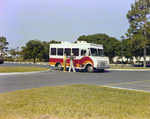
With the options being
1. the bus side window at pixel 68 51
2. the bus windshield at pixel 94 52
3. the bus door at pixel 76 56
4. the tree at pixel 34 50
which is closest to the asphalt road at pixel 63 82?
the bus door at pixel 76 56

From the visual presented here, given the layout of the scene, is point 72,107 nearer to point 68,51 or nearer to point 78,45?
point 78,45

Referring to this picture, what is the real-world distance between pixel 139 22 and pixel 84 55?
1778 centimetres

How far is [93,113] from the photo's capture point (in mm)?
4637

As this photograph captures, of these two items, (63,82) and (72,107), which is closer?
(72,107)

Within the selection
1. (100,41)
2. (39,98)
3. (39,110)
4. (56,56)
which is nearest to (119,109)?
(39,110)

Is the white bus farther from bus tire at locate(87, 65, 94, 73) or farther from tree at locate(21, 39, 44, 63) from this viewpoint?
tree at locate(21, 39, 44, 63)

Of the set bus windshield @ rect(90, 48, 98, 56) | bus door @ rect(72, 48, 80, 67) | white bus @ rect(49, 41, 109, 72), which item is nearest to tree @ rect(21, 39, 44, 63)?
white bus @ rect(49, 41, 109, 72)

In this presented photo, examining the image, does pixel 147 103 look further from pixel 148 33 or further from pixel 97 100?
pixel 148 33

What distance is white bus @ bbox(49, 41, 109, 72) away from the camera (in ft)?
65.4

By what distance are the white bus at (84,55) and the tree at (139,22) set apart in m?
14.3

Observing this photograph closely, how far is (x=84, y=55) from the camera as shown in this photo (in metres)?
20.4

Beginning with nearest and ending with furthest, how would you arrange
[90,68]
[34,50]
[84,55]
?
[90,68]
[84,55]
[34,50]

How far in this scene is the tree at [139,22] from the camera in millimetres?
32844

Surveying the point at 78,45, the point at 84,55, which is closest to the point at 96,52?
the point at 84,55
